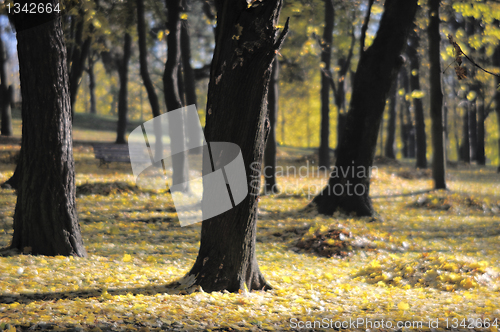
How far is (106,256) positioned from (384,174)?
1385 centimetres

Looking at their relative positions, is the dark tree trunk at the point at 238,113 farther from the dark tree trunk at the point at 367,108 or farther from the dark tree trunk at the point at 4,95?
the dark tree trunk at the point at 4,95

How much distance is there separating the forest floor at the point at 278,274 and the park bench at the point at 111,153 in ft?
20.0

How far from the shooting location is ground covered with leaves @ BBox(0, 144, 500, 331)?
3621 millimetres

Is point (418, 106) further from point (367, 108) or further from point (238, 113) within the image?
point (238, 113)

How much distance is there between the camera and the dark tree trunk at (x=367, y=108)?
9344mm

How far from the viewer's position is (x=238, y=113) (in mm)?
4156

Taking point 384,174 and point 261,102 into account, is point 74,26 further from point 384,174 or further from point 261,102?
point 384,174

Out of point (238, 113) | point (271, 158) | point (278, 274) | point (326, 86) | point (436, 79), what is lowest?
point (278, 274)

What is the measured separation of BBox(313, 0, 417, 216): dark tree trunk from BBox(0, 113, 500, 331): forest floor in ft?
2.00

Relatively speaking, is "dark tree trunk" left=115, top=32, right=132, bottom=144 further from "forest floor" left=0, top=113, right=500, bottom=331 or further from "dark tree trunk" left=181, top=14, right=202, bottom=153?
"forest floor" left=0, top=113, right=500, bottom=331

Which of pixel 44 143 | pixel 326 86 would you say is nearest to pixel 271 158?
pixel 326 86

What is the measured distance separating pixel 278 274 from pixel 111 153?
14379mm

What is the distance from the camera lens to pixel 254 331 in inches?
135

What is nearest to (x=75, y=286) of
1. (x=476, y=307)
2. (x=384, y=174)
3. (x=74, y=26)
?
(x=476, y=307)
